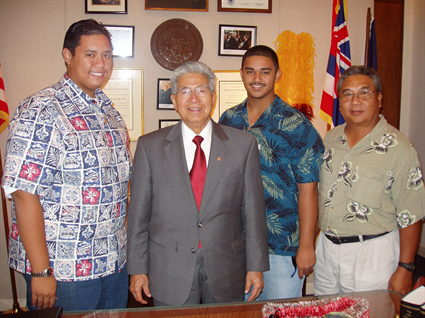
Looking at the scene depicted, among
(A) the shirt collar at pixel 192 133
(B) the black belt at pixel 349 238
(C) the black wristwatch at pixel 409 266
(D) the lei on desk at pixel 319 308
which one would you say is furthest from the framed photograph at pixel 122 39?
(C) the black wristwatch at pixel 409 266

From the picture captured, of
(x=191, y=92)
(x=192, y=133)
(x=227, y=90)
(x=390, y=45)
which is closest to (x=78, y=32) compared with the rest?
(x=191, y=92)

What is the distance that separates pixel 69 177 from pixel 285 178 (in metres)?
1.25

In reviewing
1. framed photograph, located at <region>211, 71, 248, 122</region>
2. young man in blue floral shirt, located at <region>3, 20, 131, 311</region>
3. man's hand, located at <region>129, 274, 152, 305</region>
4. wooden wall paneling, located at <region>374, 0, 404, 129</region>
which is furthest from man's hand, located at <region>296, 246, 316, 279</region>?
wooden wall paneling, located at <region>374, 0, 404, 129</region>

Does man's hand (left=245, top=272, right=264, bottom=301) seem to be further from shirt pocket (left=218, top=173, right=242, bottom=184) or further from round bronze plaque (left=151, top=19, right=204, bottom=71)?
round bronze plaque (left=151, top=19, right=204, bottom=71)

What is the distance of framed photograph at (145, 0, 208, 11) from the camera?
10.4ft

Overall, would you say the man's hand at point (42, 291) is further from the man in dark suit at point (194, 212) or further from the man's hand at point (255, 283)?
the man's hand at point (255, 283)

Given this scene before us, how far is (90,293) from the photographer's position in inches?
61.6

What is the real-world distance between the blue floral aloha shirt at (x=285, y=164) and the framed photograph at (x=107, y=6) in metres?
2.17

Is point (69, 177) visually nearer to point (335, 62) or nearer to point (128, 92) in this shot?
point (128, 92)

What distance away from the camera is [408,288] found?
1763 millimetres

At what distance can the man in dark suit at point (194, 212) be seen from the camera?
4.98 ft

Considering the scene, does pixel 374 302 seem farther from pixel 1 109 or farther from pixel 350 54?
pixel 1 109

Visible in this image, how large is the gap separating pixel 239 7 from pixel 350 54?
1352 millimetres

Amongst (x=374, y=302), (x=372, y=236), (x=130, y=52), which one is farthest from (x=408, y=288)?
(x=130, y=52)
